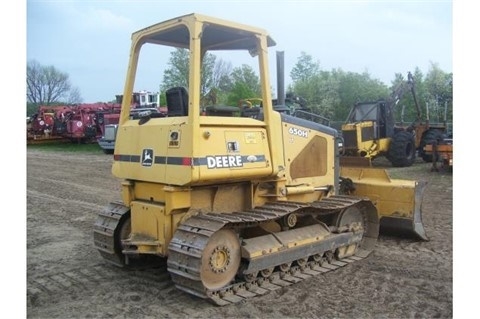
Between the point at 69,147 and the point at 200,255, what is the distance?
864 inches

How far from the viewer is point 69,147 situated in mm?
24344

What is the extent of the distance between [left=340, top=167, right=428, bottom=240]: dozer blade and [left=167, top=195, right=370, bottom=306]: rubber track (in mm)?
1792

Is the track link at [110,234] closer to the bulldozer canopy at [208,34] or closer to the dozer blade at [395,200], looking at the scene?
the bulldozer canopy at [208,34]

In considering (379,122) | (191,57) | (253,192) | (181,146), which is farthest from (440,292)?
(379,122)

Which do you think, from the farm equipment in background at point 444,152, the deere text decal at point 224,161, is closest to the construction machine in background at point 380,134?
the farm equipment in background at point 444,152

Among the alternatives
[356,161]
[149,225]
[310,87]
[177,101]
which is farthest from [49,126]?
[149,225]

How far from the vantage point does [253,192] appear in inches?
199

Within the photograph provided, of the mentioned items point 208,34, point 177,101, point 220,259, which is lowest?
point 220,259

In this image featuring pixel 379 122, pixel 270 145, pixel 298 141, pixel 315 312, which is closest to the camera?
pixel 315 312

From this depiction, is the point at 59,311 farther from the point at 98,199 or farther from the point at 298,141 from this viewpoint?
the point at 98,199

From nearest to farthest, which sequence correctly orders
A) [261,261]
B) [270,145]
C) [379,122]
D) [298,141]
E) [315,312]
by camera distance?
[315,312], [261,261], [270,145], [298,141], [379,122]

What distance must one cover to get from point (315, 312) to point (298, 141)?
196 centimetres

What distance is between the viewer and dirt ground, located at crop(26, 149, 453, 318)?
4.18m

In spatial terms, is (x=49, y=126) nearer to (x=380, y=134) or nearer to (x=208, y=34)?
(x=380, y=134)
